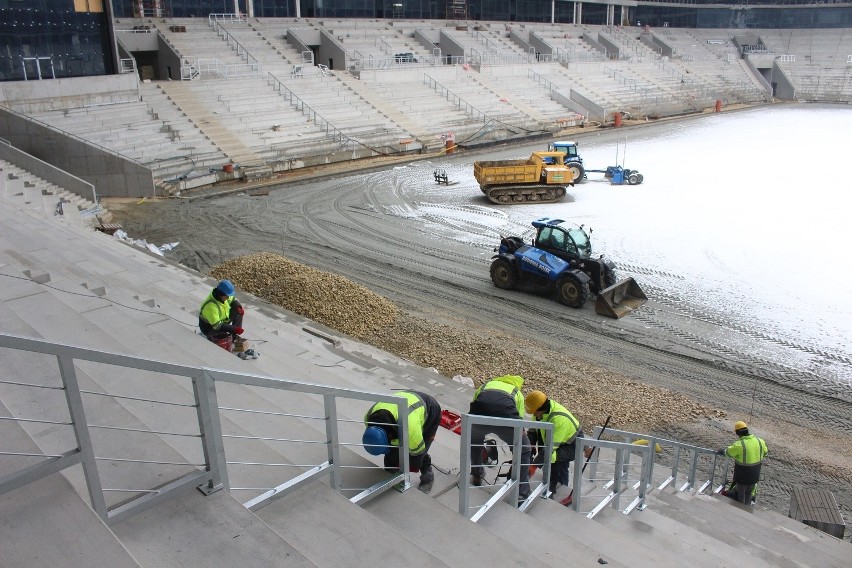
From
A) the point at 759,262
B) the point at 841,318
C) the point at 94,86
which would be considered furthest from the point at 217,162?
the point at 841,318

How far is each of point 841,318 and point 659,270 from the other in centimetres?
399

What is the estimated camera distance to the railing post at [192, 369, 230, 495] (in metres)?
3.52

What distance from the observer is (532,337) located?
42.5 ft

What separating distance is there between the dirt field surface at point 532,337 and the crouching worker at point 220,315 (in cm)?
351

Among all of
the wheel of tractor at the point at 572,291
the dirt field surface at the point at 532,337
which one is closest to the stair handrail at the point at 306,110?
the dirt field surface at the point at 532,337

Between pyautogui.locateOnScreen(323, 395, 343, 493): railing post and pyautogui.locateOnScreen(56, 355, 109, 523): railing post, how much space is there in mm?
1372

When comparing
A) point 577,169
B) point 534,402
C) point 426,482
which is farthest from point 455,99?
point 426,482

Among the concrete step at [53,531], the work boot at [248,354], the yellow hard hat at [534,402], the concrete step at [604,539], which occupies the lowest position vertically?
the concrete step at [604,539]

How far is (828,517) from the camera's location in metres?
7.53

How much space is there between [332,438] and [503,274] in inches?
443

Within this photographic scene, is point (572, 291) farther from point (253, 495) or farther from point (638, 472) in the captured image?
point (253, 495)

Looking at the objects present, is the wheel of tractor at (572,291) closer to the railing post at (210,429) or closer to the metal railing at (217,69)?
the railing post at (210,429)

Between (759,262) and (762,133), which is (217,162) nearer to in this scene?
(759,262)

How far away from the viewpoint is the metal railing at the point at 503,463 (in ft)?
15.7
